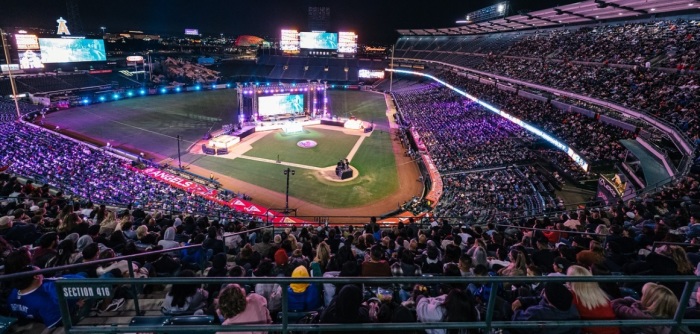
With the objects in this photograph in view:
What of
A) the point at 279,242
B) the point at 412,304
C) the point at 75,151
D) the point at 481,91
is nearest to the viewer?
the point at 412,304

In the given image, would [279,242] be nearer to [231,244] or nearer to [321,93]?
[231,244]

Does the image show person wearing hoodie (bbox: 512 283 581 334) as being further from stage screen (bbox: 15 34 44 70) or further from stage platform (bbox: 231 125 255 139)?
stage screen (bbox: 15 34 44 70)

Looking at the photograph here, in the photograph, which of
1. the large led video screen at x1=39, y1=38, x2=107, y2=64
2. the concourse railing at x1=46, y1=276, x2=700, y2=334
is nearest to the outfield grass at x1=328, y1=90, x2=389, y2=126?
the large led video screen at x1=39, y1=38, x2=107, y2=64

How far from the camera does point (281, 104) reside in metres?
50.4

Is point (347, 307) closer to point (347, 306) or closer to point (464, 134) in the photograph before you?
point (347, 306)

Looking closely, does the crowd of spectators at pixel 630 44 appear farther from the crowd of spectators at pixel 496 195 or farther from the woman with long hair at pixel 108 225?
the woman with long hair at pixel 108 225

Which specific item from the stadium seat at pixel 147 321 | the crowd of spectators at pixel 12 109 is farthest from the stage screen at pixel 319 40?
the stadium seat at pixel 147 321

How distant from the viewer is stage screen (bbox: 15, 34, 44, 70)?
61.5 m

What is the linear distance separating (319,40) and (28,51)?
199 ft

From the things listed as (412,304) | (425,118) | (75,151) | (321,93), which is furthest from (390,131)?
(412,304)

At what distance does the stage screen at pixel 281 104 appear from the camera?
159 feet

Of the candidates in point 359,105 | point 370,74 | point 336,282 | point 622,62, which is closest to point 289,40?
point 370,74

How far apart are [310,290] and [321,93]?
170 ft

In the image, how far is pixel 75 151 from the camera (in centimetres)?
2841
